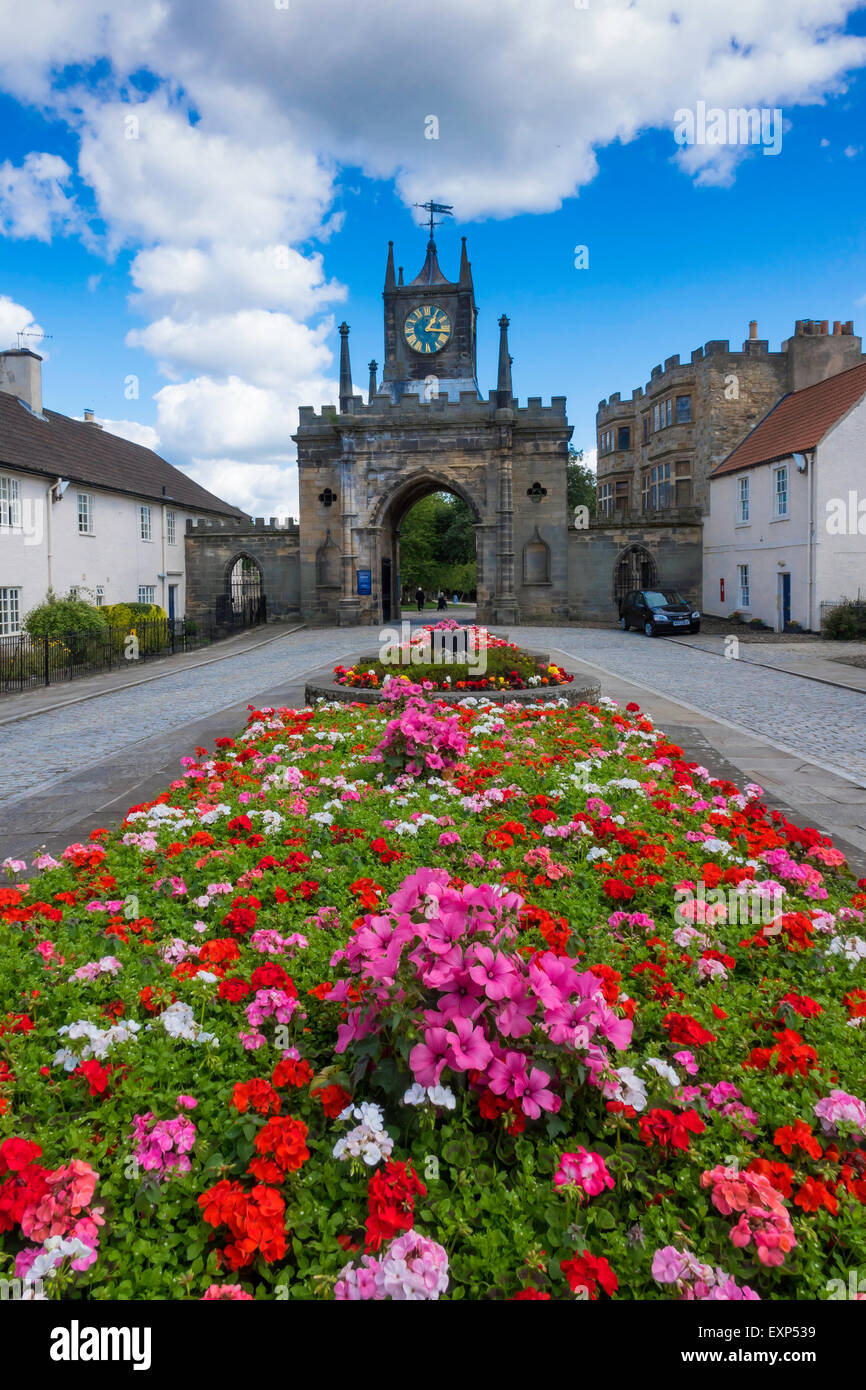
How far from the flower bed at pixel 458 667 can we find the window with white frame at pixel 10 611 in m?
15.8

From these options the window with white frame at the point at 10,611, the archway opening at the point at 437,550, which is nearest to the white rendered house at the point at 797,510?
the window with white frame at the point at 10,611

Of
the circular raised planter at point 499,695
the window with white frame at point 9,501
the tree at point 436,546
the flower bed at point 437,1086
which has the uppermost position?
the tree at point 436,546

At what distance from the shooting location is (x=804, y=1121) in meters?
2.86

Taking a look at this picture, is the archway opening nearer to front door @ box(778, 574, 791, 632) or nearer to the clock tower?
the clock tower

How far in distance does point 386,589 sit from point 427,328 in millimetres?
13304

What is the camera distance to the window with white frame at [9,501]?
80.3 feet

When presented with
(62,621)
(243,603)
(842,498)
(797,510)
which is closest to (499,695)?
(62,621)

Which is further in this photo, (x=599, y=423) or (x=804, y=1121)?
(x=599, y=423)

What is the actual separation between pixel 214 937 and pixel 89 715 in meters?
11.4

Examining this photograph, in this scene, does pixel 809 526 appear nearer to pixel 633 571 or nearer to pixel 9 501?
pixel 633 571

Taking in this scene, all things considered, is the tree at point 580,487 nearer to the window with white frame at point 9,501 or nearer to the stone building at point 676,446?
the stone building at point 676,446

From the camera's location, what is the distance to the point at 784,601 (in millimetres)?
30250

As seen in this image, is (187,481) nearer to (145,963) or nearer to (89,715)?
(89,715)

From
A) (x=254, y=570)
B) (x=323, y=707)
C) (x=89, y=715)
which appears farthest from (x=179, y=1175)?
(x=254, y=570)
